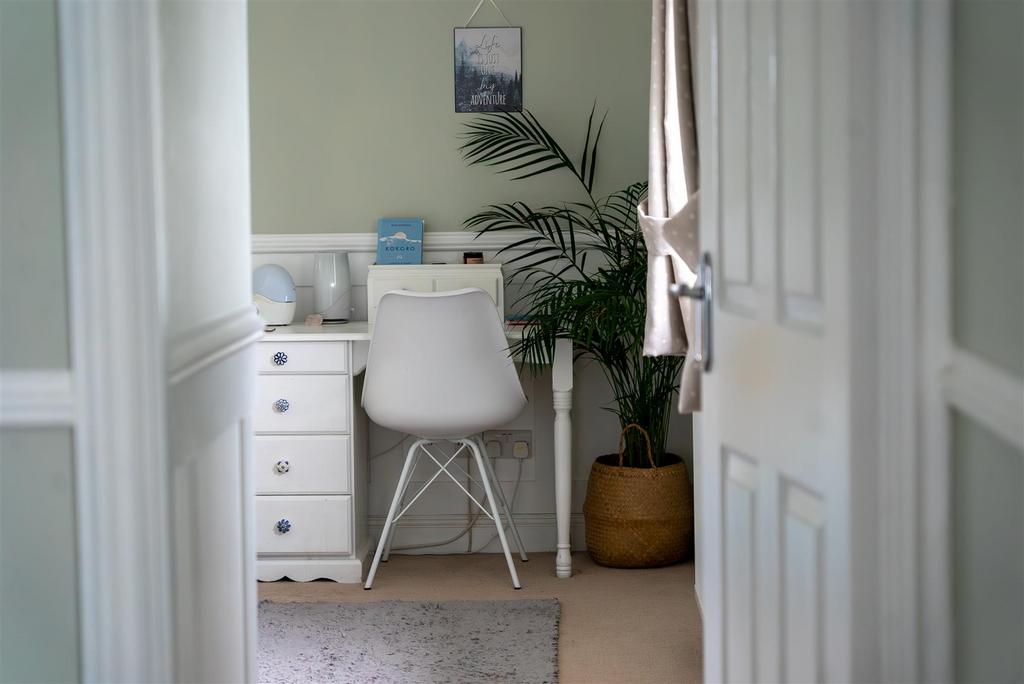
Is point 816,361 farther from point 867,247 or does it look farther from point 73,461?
point 73,461

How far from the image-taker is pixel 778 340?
4.24ft

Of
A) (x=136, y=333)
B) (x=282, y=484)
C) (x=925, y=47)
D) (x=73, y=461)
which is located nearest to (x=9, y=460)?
(x=73, y=461)

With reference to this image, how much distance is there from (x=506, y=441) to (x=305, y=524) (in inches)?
30.8

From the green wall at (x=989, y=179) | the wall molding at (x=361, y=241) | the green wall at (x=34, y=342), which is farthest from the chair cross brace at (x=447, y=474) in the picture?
the green wall at (x=989, y=179)

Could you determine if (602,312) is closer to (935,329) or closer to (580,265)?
(580,265)

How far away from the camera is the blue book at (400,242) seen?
3.79 metres

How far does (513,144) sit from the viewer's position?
12.6 ft

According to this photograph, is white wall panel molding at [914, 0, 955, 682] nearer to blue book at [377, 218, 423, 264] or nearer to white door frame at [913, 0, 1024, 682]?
white door frame at [913, 0, 1024, 682]

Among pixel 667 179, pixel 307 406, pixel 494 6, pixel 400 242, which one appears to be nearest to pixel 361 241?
pixel 400 242

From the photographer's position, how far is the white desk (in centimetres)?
346

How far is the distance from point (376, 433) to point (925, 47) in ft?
9.93

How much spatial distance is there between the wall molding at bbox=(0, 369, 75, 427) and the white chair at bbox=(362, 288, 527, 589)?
6.46 ft

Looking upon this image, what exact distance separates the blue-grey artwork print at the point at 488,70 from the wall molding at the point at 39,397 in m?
2.70

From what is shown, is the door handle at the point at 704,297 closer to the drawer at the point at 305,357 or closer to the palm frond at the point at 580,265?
the palm frond at the point at 580,265
